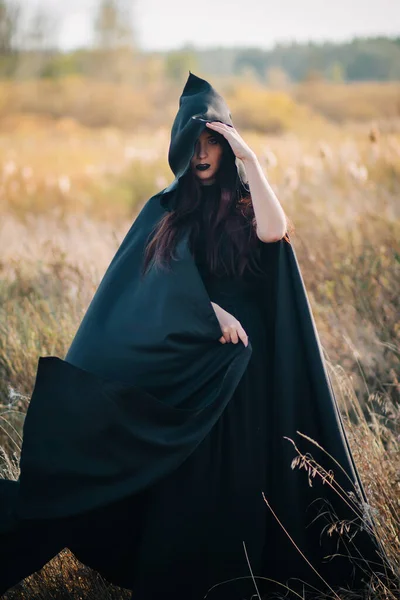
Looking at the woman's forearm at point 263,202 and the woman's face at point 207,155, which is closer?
the woman's forearm at point 263,202

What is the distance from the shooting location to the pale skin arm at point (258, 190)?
278cm

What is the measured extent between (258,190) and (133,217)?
34.3 feet

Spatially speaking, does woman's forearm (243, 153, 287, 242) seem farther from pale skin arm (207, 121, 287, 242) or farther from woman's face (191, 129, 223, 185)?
woman's face (191, 129, 223, 185)

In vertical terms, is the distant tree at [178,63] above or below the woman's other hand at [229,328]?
above

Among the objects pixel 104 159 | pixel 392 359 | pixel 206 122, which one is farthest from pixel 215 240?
pixel 104 159

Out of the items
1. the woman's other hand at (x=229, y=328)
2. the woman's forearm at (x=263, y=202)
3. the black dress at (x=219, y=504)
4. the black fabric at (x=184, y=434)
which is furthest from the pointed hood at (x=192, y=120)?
the woman's other hand at (x=229, y=328)

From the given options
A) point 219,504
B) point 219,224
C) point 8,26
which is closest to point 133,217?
point 219,224

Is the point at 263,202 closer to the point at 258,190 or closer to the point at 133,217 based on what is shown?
the point at 258,190

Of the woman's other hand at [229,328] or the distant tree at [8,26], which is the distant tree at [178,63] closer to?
the distant tree at [8,26]

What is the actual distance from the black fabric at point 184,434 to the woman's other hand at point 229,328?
34 mm

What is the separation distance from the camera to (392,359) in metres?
4.91

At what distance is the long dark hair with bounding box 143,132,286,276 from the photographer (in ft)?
9.56

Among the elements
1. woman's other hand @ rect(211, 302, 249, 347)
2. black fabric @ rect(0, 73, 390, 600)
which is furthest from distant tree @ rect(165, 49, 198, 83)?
woman's other hand @ rect(211, 302, 249, 347)

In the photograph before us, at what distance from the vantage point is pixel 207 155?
293cm
